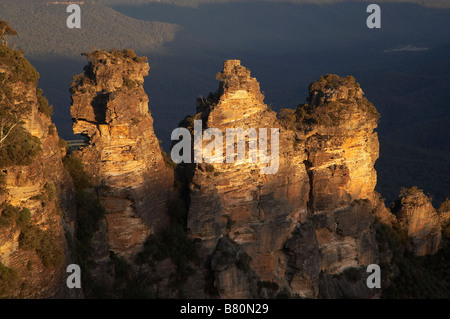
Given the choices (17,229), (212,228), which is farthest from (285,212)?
(17,229)

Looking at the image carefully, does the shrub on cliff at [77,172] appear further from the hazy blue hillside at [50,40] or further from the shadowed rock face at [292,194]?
the hazy blue hillside at [50,40]

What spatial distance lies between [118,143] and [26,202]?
27.0 ft

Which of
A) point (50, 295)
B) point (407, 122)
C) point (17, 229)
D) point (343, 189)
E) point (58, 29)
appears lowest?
point (50, 295)

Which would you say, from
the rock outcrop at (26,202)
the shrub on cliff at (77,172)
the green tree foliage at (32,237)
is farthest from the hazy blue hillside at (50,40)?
the green tree foliage at (32,237)

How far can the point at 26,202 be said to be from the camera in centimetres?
2298

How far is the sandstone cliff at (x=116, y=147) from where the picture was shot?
1193 inches

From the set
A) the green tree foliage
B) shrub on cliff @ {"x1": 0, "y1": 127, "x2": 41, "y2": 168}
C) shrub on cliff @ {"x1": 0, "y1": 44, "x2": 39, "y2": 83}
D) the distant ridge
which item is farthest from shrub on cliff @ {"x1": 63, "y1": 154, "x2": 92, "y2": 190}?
the distant ridge

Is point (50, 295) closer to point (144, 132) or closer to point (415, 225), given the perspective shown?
point (144, 132)

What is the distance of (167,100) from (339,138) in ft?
407

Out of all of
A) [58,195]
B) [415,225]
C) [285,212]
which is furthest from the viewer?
[415,225]

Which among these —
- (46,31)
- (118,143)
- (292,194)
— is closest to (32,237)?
(118,143)

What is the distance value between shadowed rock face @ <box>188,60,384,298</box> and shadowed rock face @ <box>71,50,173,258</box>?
2.93 metres

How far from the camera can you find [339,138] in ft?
123

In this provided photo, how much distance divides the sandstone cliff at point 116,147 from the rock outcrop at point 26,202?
10.8 feet
